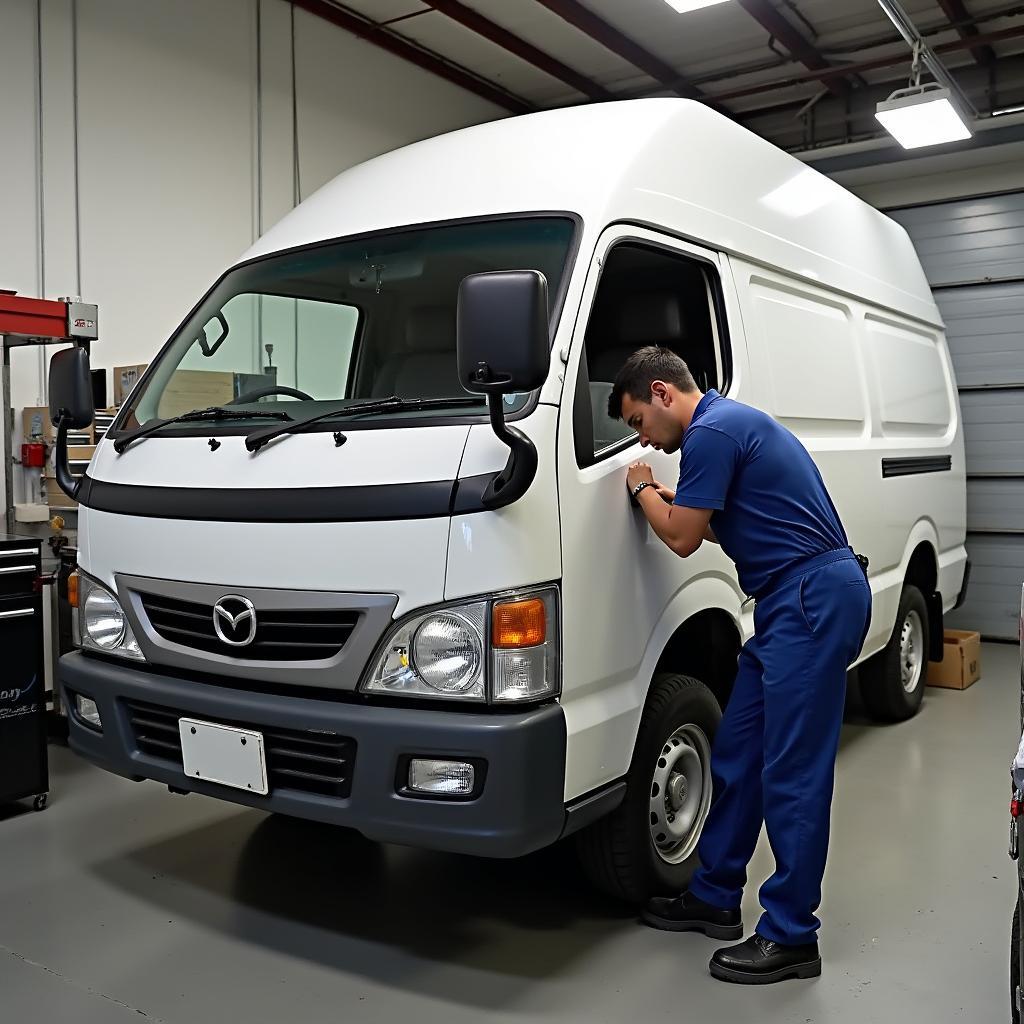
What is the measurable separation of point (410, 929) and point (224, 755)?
79cm

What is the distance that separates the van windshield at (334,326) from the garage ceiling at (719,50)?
166 inches

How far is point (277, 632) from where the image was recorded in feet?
8.87

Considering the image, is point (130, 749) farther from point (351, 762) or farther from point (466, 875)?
point (466, 875)

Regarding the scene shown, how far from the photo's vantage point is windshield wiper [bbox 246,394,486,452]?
8.91 feet

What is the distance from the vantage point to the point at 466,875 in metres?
3.46

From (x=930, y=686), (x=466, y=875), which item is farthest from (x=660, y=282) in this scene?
(x=930, y=686)

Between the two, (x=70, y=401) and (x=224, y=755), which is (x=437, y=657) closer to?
(x=224, y=755)

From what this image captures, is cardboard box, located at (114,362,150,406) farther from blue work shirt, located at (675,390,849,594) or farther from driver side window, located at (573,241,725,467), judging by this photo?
blue work shirt, located at (675,390,849,594)

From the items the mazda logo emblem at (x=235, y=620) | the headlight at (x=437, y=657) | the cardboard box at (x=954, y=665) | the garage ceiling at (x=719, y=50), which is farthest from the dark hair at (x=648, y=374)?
the garage ceiling at (x=719, y=50)

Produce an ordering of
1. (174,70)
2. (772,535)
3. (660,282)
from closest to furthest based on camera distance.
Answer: (772,535) < (660,282) < (174,70)

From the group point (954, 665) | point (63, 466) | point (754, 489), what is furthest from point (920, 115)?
point (63, 466)

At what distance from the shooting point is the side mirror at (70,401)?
337 cm

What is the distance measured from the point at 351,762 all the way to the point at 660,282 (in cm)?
179

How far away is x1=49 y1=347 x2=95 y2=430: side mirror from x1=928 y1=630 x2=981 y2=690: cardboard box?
4885mm
